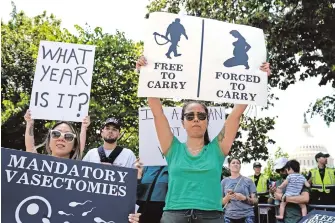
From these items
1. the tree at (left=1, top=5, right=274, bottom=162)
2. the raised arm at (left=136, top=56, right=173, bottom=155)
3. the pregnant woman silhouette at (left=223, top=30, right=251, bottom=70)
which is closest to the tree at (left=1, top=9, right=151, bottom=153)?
the tree at (left=1, top=5, right=274, bottom=162)

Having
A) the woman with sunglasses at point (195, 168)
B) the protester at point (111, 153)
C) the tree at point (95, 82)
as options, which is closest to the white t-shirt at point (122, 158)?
the protester at point (111, 153)

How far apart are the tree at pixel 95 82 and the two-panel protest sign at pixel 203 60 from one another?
1502 cm

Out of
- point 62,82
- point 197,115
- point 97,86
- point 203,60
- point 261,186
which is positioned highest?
point 97,86

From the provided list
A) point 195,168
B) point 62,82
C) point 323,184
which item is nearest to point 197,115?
point 195,168

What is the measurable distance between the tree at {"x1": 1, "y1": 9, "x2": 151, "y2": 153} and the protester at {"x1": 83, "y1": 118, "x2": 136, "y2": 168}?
14333mm

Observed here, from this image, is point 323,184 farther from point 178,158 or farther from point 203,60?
point 178,158

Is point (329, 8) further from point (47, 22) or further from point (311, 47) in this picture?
point (47, 22)

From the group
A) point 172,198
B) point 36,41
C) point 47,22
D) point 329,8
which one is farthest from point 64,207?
point 47,22

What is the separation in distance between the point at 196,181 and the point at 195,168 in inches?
3.8

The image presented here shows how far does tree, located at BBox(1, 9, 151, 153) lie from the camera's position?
70.2ft

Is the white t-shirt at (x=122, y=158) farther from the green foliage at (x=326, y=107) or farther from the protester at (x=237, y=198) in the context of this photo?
the green foliage at (x=326, y=107)

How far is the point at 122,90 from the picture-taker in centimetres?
2239

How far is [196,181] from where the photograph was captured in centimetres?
380

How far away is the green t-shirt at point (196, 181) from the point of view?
12.3 feet
